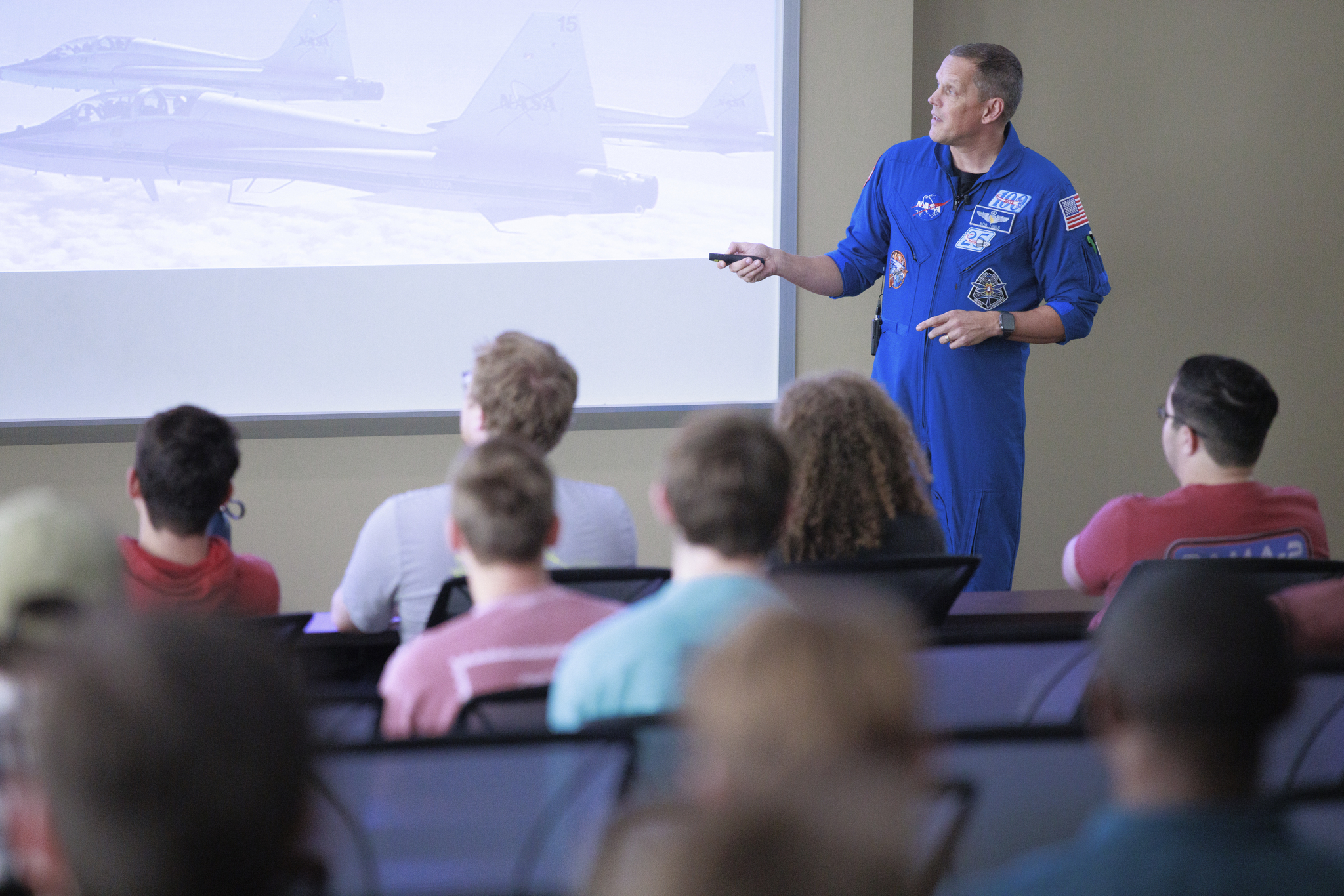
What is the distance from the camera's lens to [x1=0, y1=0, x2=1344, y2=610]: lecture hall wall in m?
3.93

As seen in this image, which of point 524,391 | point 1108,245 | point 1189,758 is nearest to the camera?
point 1189,758

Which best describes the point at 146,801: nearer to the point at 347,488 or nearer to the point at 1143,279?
the point at 347,488

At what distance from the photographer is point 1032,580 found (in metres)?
4.35

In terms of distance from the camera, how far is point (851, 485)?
206 centimetres

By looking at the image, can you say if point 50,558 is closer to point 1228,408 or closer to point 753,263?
point 1228,408

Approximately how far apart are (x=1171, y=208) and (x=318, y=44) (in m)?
2.95

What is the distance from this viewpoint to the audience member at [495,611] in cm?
146

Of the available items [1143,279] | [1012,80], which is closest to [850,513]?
[1012,80]

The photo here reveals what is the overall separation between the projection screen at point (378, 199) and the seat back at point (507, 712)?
2.69 meters

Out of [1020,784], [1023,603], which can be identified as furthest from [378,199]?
[1020,784]

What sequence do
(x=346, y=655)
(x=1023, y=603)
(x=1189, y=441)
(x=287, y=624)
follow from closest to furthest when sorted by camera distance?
(x=287, y=624), (x=346, y=655), (x=1189, y=441), (x=1023, y=603)

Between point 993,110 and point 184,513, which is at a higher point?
point 993,110

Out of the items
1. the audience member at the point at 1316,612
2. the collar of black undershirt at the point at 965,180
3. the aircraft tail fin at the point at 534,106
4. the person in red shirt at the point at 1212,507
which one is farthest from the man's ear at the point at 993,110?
the audience member at the point at 1316,612

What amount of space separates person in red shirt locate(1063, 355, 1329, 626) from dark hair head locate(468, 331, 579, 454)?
37.8 inches
